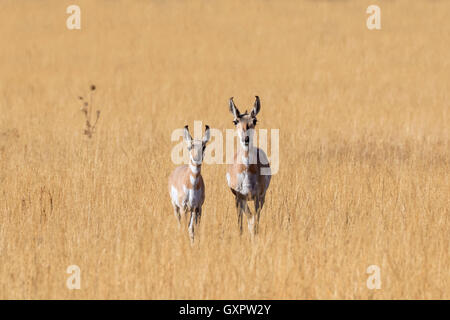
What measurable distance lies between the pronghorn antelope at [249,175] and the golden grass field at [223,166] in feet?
0.83

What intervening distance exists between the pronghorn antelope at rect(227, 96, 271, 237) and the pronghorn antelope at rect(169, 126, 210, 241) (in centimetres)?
52

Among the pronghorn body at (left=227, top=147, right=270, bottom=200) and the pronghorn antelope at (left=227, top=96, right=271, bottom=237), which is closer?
the pronghorn antelope at (left=227, top=96, right=271, bottom=237)

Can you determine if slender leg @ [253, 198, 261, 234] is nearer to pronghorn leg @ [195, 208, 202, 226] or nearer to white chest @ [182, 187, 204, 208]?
pronghorn leg @ [195, 208, 202, 226]

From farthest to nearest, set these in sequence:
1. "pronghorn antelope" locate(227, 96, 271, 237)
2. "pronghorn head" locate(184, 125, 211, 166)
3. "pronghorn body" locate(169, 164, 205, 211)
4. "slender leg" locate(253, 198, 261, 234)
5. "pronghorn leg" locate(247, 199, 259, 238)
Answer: "slender leg" locate(253, 198, 261, 234), "pronghorn leg" locate(247, 199, 259, 238), "pronghorn antelope" locate(227, 96, 271, 237), "pronghorn body" locate(169, 164, 205, 211), "pronghorn head" locate(184, 125, 211, 166)

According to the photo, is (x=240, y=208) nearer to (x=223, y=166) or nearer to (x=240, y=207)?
(x=240, y=207)

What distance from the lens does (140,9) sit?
3234 centimetres

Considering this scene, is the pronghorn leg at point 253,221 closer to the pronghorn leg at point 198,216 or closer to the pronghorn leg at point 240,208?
the pronghorn leg at point 240,208

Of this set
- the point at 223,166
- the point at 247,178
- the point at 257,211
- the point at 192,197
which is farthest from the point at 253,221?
the point at 223,166

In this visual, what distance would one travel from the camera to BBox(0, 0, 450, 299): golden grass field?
6789 mm

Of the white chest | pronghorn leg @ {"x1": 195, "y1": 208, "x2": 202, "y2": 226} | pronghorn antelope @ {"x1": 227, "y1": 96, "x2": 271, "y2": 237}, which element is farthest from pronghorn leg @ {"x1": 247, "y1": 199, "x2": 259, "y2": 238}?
the white chest
